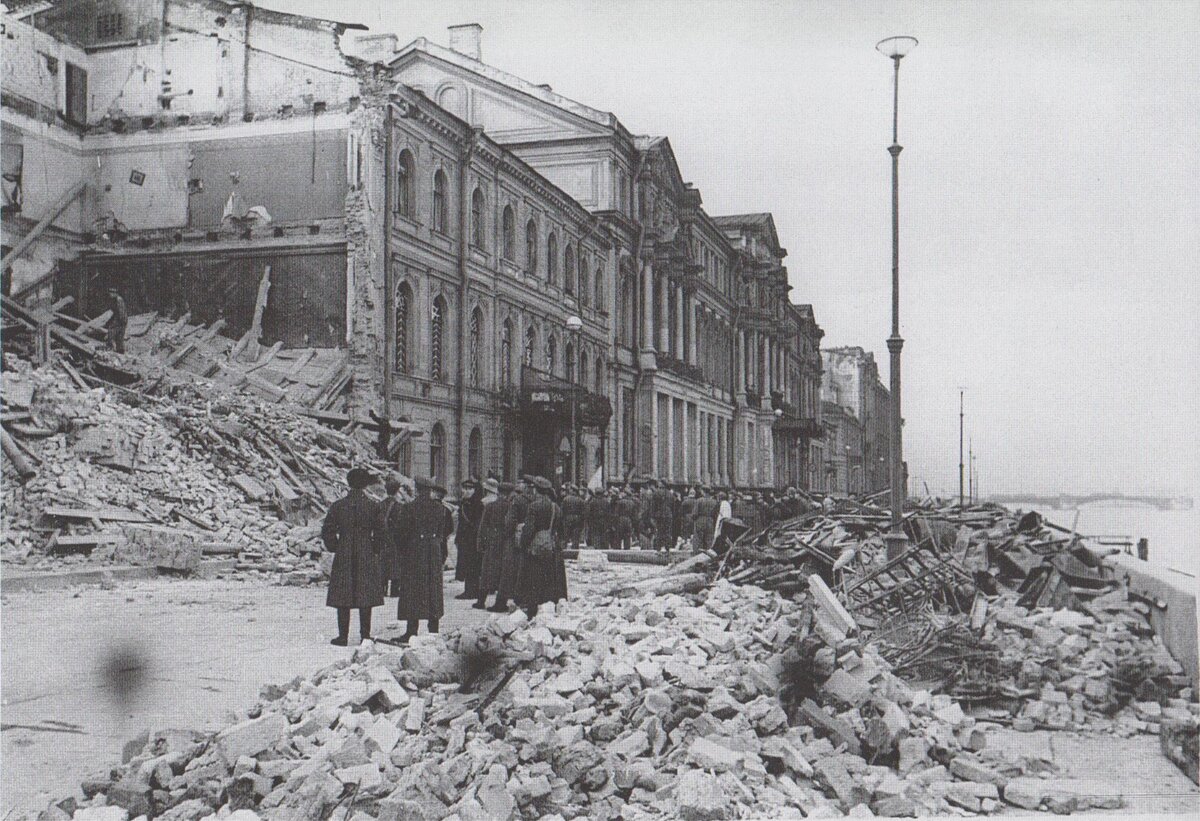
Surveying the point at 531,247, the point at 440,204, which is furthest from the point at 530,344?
the point at 440,204

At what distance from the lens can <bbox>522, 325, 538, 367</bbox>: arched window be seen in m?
31.9

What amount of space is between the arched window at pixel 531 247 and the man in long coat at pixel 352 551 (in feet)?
74.8

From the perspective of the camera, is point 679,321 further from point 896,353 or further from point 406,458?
point 896,353

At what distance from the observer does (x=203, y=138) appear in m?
23.2

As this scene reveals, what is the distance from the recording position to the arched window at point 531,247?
32.0 meters

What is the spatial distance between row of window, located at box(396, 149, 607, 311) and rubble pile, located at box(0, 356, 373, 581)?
7.45 meters

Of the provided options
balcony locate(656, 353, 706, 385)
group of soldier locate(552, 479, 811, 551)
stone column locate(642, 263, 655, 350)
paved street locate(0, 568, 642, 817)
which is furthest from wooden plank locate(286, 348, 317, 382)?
balcony locate(656, 353, 706, 385)

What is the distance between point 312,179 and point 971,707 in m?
18.5

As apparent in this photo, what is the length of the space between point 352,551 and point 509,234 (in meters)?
22.1

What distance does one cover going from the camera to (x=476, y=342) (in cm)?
2881

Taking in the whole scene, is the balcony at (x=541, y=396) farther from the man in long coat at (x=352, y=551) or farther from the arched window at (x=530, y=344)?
the man in long coat at (x=352, y=551)

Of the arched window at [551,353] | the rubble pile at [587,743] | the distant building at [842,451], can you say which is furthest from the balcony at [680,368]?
the distant building at [842,451]

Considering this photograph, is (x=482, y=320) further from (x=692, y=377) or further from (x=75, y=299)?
(x=692, y=377)

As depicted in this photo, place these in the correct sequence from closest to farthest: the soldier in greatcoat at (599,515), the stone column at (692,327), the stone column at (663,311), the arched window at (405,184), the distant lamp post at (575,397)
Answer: the soldier in greatcoat at (599,515), the arched window at (405,184), the distant lamp post at (575,397), the stone column at (663,311), the stone column at (692,327)
